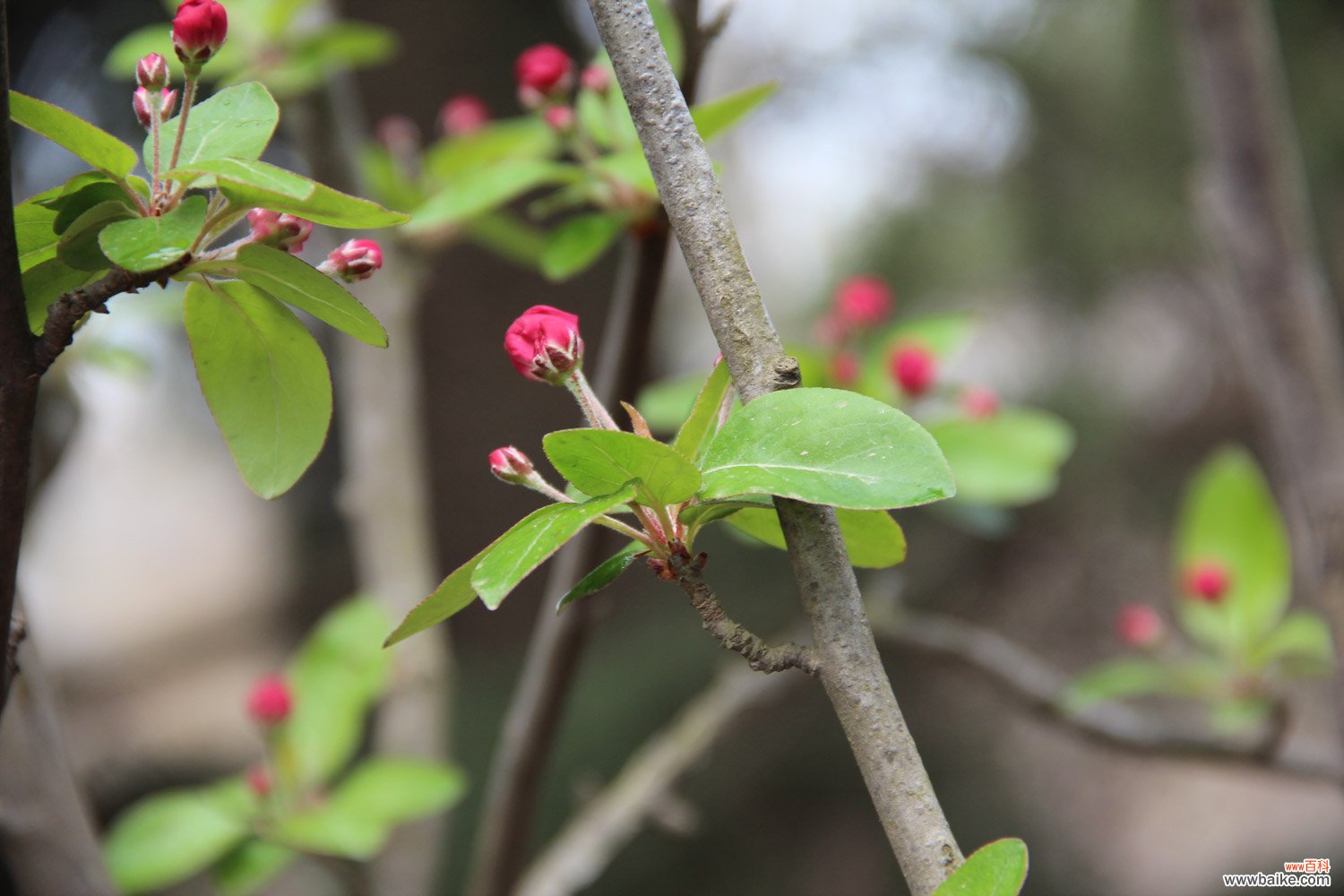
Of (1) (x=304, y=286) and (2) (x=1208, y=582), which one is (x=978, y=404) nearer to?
(2) (x=1208, y=582)

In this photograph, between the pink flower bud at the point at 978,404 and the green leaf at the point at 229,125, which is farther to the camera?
the pink flower bud at the point at 978,404

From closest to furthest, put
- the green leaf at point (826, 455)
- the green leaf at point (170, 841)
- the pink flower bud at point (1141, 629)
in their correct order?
the green leaf at point (826, 455), the green leaf at point (170, 841), the pink flower bud at point (1141, 629)

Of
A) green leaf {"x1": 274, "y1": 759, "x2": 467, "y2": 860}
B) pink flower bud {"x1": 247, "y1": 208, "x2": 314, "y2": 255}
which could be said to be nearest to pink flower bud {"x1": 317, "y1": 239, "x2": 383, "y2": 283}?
pink flower bud {"x1": 247, "y1": 208, "x2": 314, "y2": 255}

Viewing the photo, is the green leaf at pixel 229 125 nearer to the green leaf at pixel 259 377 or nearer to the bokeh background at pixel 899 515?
the green leaf at pixel 259 377

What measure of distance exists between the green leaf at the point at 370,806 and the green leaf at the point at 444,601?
487mm

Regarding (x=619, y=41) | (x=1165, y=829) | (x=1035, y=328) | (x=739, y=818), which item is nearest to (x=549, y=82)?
(x=619, y=41)

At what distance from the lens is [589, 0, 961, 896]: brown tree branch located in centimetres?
30

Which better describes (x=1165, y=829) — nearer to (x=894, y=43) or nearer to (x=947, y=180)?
(x=947, y=180)

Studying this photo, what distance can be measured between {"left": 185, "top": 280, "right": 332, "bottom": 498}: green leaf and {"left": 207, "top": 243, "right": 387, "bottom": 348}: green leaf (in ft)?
0.06

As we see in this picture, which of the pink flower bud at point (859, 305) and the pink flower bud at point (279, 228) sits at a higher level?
the pink flower bud at point (279, 228)

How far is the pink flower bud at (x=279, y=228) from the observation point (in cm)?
35

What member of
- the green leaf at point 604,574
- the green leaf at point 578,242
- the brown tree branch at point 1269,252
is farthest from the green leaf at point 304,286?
the brown tree branch at point 1269,252

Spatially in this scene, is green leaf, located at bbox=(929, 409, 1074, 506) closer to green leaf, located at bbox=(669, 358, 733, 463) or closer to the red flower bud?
the red flower bud

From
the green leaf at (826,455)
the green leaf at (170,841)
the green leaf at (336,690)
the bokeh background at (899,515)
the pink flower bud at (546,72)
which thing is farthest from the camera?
the bokeh background at (899,515)
